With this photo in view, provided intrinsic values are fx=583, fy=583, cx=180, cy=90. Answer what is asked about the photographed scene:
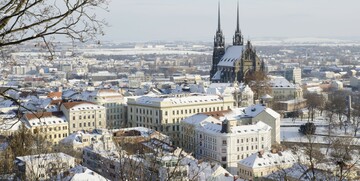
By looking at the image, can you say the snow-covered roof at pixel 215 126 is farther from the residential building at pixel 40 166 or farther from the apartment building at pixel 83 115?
the residential building at pixel 40 166

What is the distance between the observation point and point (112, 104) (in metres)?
65.8

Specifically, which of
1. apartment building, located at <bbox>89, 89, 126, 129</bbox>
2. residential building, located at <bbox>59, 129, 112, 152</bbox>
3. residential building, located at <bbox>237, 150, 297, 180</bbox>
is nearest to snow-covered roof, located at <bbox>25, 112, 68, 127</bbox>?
residential building, located at <bbox>59, 129, 112, 152</bbox>

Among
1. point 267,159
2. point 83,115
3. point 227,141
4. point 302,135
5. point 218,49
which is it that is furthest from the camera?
point 218,49

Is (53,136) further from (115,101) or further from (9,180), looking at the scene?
(9,180)

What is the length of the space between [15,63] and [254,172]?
31.6m

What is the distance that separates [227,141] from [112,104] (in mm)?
22824

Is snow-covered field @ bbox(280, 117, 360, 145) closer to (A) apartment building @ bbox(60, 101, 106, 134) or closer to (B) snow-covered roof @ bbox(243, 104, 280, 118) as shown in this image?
(B) snow-covered roof @ bbox(243, 104, 280, 118)

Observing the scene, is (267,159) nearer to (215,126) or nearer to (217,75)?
(215,126)

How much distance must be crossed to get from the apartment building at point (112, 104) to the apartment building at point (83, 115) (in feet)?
12.7

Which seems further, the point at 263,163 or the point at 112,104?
the point at 112,104

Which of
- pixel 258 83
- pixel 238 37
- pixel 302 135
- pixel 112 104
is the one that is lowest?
pixel 302 135

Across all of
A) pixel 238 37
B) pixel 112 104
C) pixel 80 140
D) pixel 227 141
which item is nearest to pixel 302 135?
pixel 227 141

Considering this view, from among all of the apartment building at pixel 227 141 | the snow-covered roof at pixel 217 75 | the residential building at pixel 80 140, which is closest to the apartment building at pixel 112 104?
the residential building at pixel 80 140

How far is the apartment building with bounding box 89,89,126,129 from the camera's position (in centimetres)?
6494
